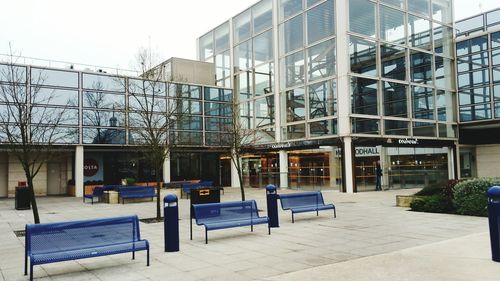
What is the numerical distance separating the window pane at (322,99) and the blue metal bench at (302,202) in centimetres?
1411

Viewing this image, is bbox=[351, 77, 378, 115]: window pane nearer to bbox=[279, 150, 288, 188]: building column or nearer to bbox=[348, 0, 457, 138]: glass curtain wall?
bbox=[348, 0, 457, 138]: glass curtain wall

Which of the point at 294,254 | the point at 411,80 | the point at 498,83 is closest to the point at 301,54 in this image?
the point at 411,80

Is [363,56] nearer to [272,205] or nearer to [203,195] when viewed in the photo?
[203,195]

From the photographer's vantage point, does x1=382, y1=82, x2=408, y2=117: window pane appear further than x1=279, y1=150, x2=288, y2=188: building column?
No

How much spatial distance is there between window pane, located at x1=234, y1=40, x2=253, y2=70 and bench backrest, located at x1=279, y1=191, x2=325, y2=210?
23.5 m

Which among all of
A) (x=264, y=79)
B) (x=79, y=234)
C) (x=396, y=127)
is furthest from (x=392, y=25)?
(x=79, y=234)

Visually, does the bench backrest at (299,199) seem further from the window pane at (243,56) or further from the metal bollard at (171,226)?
the window pane at (243,56)

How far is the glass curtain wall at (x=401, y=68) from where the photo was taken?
26922 mm

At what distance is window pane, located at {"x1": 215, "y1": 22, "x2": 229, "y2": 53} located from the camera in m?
39.1

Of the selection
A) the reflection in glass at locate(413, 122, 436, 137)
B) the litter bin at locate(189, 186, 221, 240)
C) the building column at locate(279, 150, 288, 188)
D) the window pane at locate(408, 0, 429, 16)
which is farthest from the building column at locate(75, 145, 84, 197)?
the window pane at locate(408, 0, 429, 16)

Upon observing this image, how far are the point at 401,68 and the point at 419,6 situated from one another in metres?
5.82

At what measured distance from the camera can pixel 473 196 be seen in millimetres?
13320

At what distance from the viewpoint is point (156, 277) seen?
6.52 metres

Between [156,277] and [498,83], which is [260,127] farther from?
[156,277]
